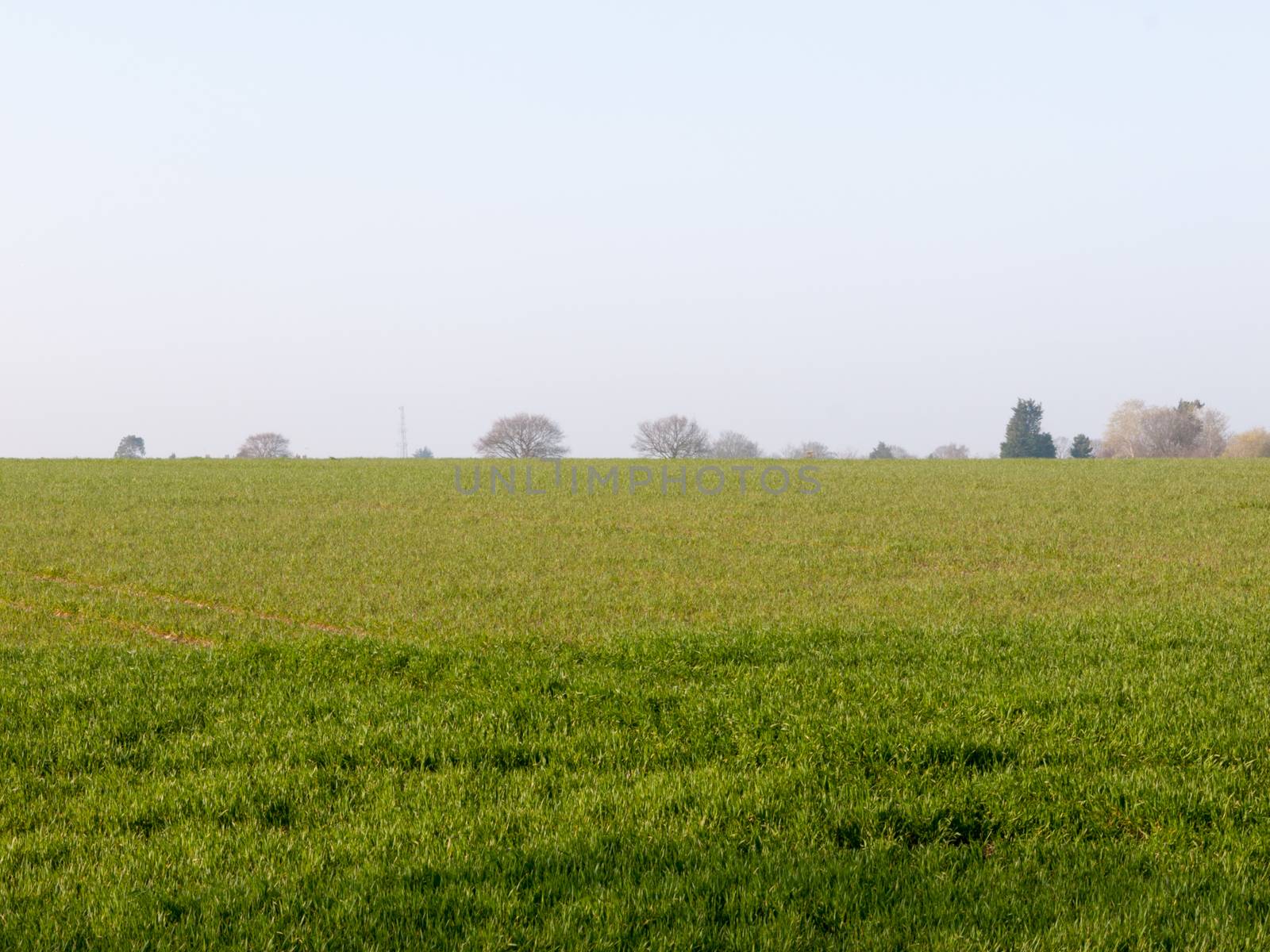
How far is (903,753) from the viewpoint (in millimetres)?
7906

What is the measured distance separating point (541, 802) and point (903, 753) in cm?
302

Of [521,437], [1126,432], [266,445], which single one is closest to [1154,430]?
[1126,432]

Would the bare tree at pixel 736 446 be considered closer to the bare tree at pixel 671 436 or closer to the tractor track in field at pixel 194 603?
the bare tree at pixel 671 436

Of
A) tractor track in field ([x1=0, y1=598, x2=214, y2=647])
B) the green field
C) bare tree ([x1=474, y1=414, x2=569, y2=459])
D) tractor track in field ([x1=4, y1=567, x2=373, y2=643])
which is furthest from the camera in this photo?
bare tree ([x1=474, y1=414, x2=569, y2=459])

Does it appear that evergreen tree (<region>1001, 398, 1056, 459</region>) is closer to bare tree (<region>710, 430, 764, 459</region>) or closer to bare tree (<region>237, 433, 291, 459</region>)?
bare tree (<region>710, 430, 764, 459</region>)

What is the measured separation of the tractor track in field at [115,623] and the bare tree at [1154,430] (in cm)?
13260

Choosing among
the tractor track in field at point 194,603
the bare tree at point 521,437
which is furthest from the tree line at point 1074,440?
the tractor track in field at point 194,603

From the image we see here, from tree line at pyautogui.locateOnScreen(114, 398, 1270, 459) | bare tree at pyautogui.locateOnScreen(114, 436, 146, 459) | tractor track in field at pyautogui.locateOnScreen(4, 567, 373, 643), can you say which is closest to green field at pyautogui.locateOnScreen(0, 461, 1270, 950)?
tractor track in field at pyautogui.locateOnScreen(4, 567, 373, 643)

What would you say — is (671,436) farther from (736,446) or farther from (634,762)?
(634,762)

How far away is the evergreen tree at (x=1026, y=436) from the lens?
139 metres

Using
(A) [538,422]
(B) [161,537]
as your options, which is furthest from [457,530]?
(A) [538,422]

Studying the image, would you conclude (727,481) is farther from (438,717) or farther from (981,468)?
(438,717)

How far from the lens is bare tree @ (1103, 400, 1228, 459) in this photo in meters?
128

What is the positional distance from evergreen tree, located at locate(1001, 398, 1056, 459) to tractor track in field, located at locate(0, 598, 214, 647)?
139201 mm
